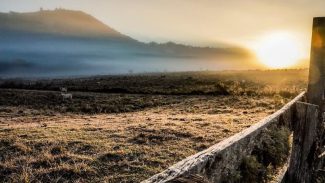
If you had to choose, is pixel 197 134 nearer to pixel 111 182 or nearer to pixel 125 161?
pixel 125 161

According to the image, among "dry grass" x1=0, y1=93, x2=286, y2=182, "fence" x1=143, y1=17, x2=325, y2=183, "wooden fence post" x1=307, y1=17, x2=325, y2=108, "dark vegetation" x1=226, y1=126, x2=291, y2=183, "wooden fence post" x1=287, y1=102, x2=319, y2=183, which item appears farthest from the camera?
"dry grass" x1=0, y1=93, x2=286, y2=182

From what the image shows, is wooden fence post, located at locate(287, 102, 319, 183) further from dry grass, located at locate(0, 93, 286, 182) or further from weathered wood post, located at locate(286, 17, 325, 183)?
dry grass, located at locate(0, 93, 286, 182)

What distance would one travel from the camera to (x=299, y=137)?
6.04 meters

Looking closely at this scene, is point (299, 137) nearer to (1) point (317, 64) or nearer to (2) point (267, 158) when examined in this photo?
(2) point (267, 158)

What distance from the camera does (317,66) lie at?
6.55 m

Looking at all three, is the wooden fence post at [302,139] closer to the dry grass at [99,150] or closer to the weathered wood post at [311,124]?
the weathered wood post at [311,124]

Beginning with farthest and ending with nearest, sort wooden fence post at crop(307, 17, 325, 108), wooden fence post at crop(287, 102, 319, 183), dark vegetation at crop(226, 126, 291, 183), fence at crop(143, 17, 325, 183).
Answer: wooden fence post at crop(307, 17, 325, 108)
wooden fence post at crop(287, 102, 319, 183)
dark vegetation at crop(226, 126, 291, 183)
fence at crop(143, 17, 325, 183)

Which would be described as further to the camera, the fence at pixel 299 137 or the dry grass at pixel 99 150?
the dry grass at pixel 99 150

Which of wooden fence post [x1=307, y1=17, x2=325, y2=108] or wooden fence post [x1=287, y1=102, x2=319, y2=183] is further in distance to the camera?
wooden fence post [x1=307, y1=17, x2=325, y2=108]

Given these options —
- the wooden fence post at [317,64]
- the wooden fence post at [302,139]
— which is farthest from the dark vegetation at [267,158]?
the wooden fence post at [317,64]

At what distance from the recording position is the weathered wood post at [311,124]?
19.4 ft

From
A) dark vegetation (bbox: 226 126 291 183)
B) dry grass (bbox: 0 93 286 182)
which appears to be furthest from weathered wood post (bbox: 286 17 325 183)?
dry grass (bbox: 0 93 286 182)

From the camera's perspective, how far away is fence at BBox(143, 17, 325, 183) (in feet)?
11.6

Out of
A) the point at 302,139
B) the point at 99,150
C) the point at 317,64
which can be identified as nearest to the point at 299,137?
the point at 302,139
